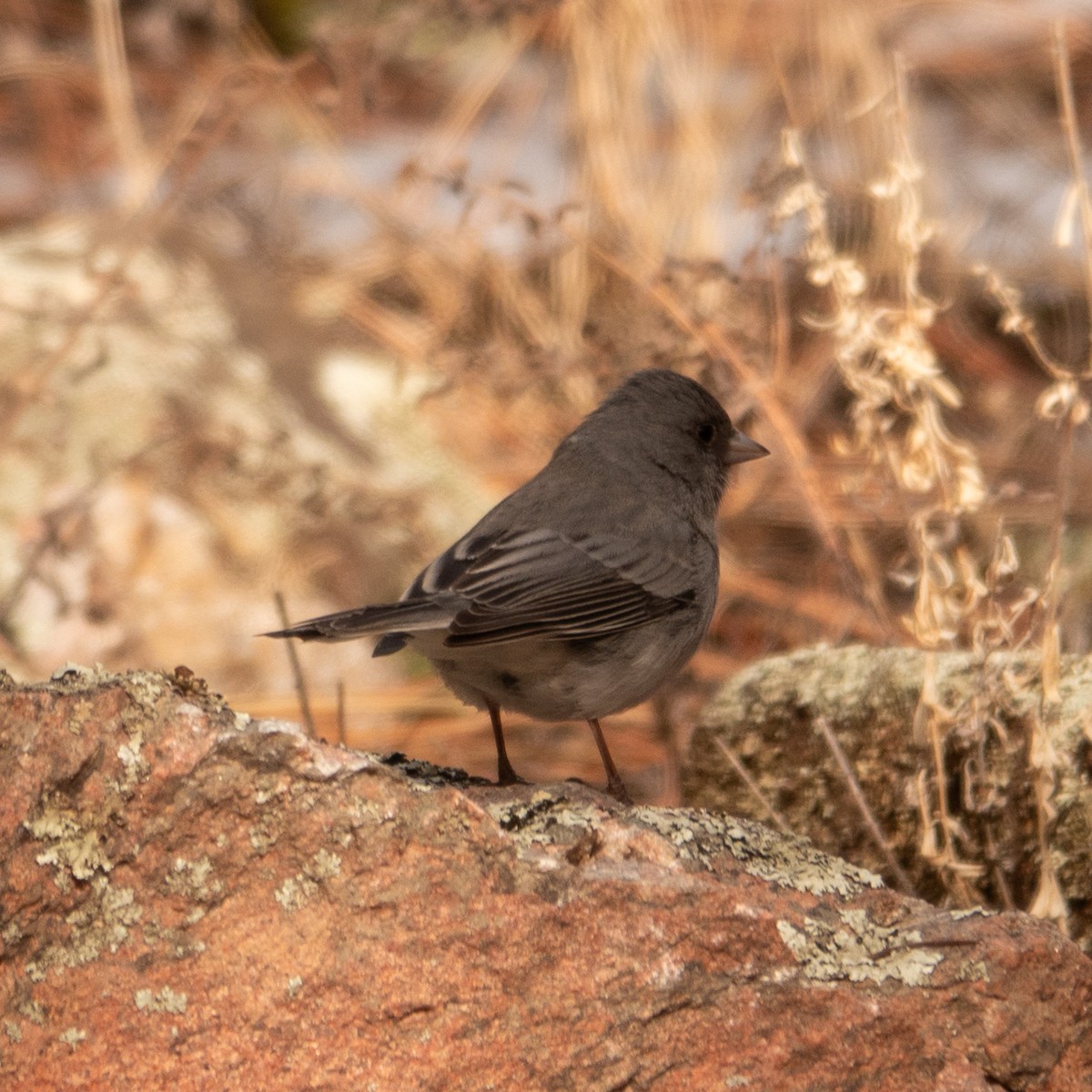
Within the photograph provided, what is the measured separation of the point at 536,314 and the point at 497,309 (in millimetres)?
163

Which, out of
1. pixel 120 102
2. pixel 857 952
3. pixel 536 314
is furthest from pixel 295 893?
pixel 536 314

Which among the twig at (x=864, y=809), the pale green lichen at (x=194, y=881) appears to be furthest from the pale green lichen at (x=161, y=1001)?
the twig at (x=864, y=809)

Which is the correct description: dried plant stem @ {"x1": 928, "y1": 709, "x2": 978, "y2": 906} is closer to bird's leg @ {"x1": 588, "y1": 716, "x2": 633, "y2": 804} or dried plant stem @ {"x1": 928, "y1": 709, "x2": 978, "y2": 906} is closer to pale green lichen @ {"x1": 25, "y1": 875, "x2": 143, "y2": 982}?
bird's leg @ {"x1": 588, "y1": 716, "x2": 633, "y2": 804}

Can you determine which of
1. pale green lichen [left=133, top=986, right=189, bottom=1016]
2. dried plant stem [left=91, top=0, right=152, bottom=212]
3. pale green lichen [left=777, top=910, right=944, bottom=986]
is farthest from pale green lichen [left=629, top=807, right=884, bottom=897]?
dried plant stem [left=91, top=0, right=152, bottom=212]

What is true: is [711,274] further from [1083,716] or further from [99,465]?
[99,465]

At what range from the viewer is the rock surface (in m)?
1.87

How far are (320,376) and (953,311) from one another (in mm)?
2758

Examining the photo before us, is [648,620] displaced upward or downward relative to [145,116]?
downward

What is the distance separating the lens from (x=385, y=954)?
1.91 metres

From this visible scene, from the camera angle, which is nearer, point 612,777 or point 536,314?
point 612,777

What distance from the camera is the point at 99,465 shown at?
491 centimetres

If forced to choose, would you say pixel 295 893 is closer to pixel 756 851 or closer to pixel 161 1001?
pixel 161 1001

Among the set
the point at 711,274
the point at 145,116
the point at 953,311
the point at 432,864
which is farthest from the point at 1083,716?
the point at 145,116

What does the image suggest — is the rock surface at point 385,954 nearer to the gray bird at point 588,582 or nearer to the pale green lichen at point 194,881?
the pale green lichen at point 194,881
